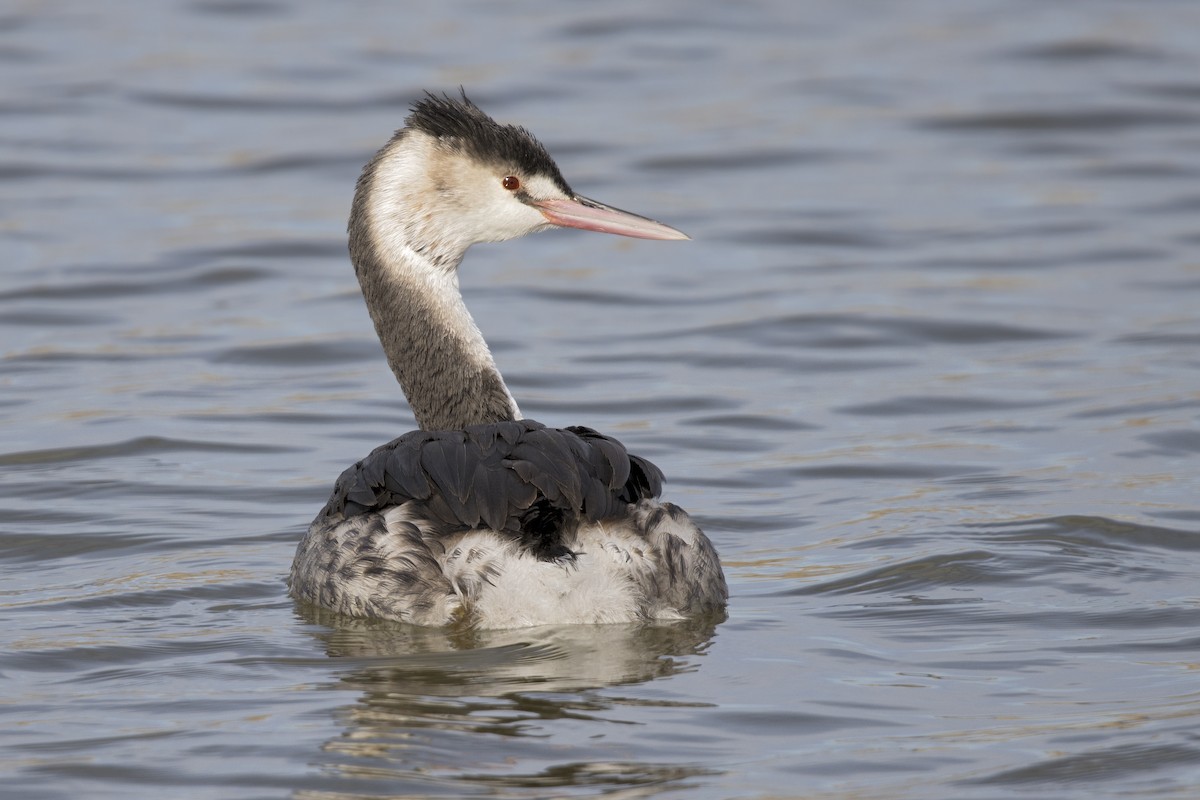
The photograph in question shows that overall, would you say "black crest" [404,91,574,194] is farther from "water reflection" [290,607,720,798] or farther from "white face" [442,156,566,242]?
"water reflection" [290,607,720,798]

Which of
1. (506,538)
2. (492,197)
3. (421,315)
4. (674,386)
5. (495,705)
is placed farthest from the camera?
(674,386)

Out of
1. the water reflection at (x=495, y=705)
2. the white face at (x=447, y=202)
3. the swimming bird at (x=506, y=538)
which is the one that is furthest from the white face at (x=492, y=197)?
the water reflection at (x=495, y=705)

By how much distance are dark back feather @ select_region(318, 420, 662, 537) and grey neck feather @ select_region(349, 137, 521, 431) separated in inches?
34.8

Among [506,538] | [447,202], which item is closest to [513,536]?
[506,538]

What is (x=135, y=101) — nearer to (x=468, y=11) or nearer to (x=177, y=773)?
(x=468, y=11)

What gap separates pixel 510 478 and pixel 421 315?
4.75ft

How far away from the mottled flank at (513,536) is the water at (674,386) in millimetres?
112

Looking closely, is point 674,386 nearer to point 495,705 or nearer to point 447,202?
point 447,202

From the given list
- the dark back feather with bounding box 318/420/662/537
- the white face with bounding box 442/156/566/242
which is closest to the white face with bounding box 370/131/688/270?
the white face with bounding box 442/156/566/242

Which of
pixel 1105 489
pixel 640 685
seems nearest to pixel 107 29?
pixel 1105 489

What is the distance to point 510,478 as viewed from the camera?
17.3ft

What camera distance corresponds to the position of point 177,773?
4527mm

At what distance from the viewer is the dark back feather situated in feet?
17.3

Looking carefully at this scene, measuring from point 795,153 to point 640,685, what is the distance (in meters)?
8.95
